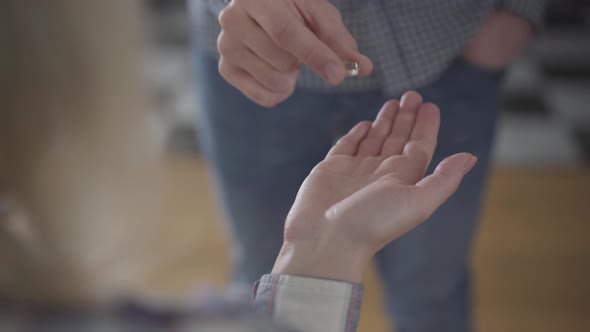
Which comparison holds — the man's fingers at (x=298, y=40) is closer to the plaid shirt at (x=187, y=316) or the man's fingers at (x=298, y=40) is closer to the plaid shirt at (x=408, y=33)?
the plaid shirt at (x=408, y=33)

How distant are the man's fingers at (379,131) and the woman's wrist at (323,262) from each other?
0.08 metres

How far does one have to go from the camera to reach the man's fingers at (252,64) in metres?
0.46

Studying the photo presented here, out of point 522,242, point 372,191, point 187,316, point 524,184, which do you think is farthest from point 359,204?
point 524,184

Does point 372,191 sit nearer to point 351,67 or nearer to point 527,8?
point 351,67

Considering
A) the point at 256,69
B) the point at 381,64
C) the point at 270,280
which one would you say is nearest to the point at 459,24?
the point at 381,64

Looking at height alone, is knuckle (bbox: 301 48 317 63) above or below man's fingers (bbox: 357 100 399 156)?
above

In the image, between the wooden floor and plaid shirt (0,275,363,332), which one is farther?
the wooden floor

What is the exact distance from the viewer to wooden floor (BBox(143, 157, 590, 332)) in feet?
3.62

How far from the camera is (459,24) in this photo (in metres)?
0.54

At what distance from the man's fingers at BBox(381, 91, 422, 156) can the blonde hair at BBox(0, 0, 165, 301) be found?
0.19 m

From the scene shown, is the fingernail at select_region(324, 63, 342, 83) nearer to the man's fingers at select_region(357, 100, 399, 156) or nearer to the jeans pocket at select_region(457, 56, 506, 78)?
the man's fingers at select_region(357, 100, 399, 156)

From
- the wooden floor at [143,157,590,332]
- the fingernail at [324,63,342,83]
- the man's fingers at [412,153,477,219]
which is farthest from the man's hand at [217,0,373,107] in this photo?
the wooden floor at [143,157,590,332]

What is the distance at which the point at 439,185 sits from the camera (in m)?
0.37

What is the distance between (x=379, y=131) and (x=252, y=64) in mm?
113
